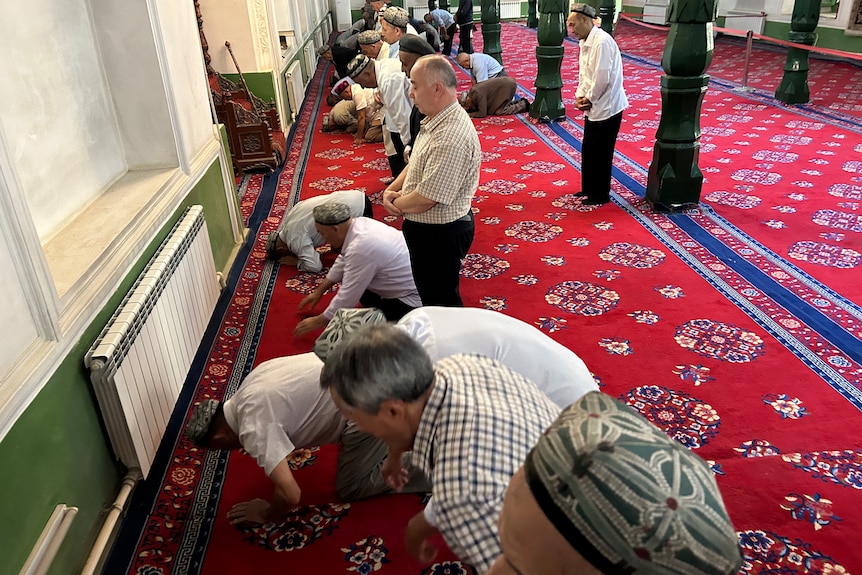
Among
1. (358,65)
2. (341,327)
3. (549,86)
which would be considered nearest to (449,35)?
(549,86)

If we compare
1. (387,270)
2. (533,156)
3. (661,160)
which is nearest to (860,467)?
(387,270)

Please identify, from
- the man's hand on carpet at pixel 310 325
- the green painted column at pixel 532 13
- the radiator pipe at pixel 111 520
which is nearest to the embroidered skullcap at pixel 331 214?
the man's hand on carpet at pixel 310 325

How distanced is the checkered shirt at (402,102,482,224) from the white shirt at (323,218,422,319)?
380mm

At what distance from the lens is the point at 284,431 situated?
229cm

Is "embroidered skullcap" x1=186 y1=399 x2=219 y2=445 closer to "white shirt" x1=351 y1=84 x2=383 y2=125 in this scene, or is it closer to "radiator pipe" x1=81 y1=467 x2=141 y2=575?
"radiator pipe" x1=81 y1=467 x2=141 y2=575

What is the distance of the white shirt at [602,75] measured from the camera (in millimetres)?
4891

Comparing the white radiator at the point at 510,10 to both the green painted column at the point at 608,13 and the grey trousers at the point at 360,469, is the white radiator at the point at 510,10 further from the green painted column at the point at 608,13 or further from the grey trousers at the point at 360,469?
the grey trousers at the point at 360,469

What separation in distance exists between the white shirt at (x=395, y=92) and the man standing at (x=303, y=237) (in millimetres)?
746

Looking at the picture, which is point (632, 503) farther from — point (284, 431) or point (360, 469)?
point (360, 469)

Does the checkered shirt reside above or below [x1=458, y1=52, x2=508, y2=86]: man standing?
above

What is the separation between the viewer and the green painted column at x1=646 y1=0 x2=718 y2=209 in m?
4.91

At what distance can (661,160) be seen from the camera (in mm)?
5258

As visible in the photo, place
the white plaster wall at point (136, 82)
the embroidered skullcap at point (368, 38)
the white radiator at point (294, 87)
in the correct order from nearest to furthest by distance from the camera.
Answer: the white plaster wall at point (136, 82) < the embroidered skullcap at point (368, 38) < the white radiator at point (294, 87)

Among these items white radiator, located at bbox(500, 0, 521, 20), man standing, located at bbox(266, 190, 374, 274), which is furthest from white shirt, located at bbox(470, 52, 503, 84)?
white radiator, located at bbox(500, 0, 521, 20)
